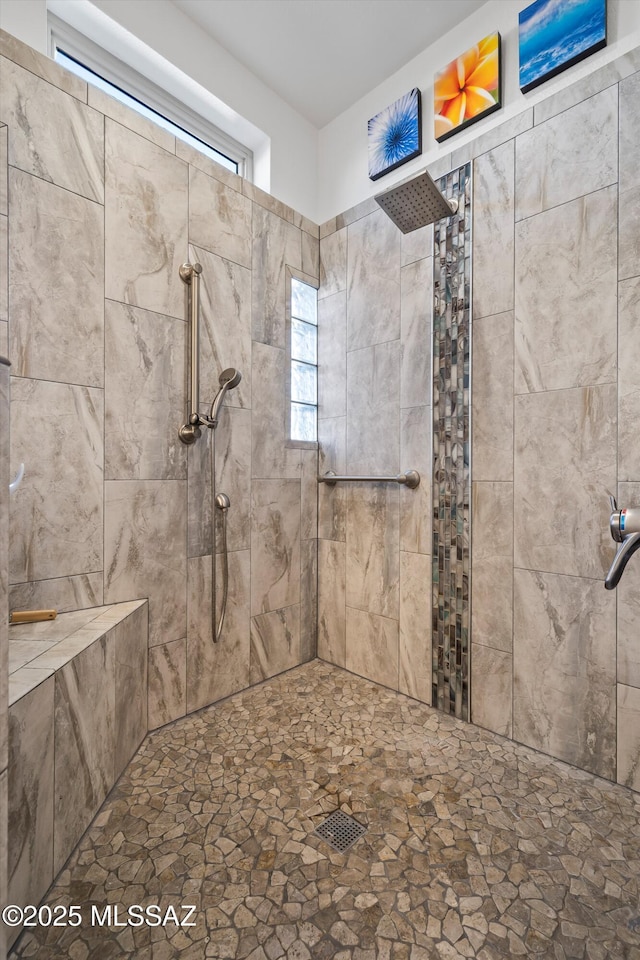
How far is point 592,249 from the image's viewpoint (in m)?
1.40

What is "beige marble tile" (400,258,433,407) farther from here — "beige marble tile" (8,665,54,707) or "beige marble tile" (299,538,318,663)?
"beige marble tile" (8,665,54,707)

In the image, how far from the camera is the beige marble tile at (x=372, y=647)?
76.7 inches

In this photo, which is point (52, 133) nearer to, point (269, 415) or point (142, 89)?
point (142, 89)

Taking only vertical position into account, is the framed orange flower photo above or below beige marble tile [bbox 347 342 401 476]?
above

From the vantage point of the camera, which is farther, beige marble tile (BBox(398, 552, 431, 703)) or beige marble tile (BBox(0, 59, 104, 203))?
beige marble tile (BBox(398, 552, 431, 703))

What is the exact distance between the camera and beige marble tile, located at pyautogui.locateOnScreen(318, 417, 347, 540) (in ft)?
7.04

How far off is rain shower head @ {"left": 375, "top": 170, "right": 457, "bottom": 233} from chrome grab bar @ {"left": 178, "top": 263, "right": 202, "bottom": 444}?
2.32 ft

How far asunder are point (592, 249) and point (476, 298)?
0.38m

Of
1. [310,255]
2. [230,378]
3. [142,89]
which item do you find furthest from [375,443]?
[142,89]

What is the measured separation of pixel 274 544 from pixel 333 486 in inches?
15.8

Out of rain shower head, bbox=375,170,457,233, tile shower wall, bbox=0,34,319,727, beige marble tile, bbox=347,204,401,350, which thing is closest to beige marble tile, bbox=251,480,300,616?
tile shower wall, bbox=0,34,319,727

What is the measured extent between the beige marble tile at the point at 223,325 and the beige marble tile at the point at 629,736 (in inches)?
65.1

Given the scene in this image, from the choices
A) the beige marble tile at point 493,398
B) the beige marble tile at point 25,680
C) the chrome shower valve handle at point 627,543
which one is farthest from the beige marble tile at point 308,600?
the chrome shower valve handle at point 627,543

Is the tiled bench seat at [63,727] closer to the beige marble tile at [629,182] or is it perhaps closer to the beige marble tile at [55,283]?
the beige marble tile at [55,283]
